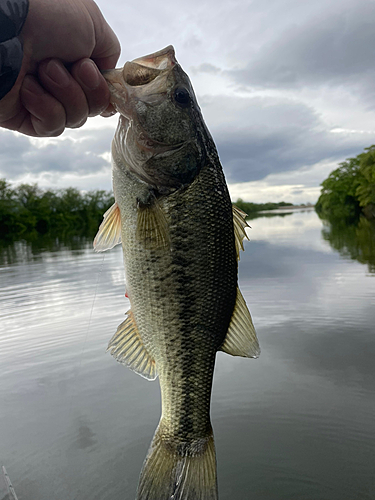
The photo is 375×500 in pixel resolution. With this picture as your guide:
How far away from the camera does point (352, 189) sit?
82.2 meters

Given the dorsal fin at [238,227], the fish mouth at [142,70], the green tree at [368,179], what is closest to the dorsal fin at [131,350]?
the dorsal fin at [238,227]

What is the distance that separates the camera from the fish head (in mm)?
2367

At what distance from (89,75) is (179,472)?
2.57 meters

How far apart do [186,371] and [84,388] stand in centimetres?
443

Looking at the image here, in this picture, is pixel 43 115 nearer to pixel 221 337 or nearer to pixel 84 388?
pixel 221 337

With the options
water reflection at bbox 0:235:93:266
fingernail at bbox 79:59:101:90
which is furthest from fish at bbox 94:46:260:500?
water reflection at bbox 0:235:93:266

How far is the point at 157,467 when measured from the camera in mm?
2445

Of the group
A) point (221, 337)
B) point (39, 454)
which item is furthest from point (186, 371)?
point (39, 454)

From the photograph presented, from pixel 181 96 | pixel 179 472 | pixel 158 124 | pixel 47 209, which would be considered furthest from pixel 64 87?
pixel 47 209

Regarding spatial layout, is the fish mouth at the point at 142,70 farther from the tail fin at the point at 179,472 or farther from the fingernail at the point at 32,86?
the tail fin at the point at 179,472

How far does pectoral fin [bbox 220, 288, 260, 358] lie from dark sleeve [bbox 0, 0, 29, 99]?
190cm

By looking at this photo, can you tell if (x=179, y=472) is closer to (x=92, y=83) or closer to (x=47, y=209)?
(x=92, y=83)

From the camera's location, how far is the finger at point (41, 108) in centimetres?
243

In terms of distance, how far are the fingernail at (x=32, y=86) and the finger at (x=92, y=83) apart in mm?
248
